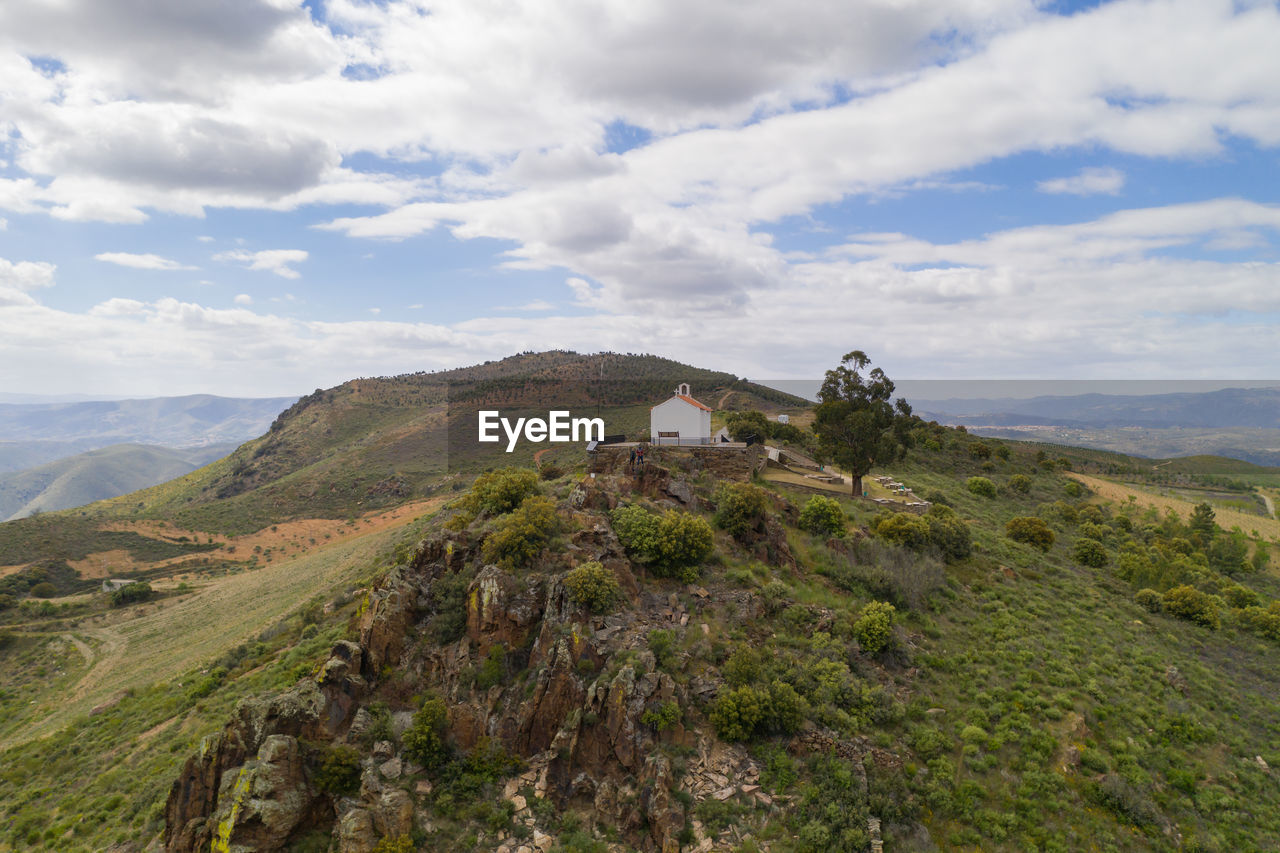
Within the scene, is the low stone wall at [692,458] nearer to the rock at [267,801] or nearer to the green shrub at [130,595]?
the rock at [267,801]

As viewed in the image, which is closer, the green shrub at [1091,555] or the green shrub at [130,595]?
the green shrub at [1091,555]

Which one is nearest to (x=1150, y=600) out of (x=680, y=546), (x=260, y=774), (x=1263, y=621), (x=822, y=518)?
(x=1263, y=621)

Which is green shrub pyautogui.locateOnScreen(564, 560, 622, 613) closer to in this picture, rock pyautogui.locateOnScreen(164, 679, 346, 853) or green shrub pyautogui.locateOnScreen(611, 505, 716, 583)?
green shrub pyautogui.locateOnScreen(611, 505, 716, 583)

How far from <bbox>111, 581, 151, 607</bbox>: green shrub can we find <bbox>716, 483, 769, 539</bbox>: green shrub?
154 feet

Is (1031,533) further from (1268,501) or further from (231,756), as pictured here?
(1268,501)

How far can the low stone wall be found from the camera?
2644 cm

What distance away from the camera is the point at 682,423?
31.2 meters

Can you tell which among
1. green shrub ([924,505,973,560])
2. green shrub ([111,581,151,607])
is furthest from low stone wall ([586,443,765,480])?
green shrub ([111,581,151,607])

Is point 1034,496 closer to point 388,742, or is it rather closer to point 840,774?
point 840,774

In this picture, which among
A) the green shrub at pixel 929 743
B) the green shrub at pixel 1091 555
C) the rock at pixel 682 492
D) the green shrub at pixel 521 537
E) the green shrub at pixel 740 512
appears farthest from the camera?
the green shrub at pixel 1091 555

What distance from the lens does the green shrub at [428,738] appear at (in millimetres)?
13711

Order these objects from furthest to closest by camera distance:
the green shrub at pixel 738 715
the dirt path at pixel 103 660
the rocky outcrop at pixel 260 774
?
1. the dirt path at pixel 103 660
2. the green shrub at pixel 738 715
3. the rocky outcrop at pixel 260 774

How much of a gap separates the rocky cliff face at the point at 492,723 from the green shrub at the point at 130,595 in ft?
128

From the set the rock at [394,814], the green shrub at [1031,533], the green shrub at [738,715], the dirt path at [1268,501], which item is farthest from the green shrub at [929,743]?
the dirt path at [1268,501]
